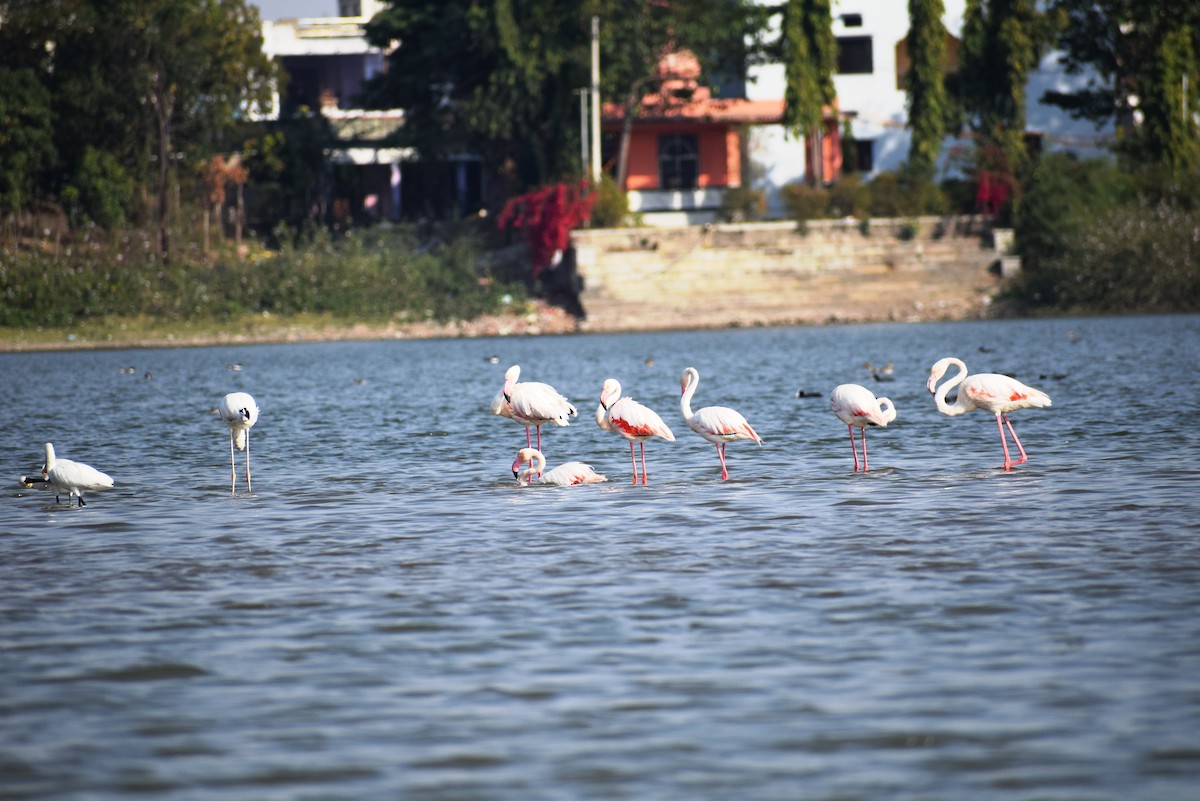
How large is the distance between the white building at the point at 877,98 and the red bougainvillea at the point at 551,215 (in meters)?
10.0

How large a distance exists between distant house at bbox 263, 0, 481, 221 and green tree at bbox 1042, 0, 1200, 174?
70.5 feet

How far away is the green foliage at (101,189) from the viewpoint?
164 feet

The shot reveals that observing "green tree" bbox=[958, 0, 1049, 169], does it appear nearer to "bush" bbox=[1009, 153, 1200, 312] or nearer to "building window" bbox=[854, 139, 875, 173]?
"bush" bbox=[1009, 153, 1200, 312]

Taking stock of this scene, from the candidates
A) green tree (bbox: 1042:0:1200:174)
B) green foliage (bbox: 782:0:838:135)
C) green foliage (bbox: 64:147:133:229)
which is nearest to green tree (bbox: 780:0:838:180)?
green foliage (bbox: 782:0:838:135)

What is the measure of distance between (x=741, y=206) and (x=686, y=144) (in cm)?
690

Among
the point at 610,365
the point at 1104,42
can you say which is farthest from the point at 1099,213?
the point at 610,365

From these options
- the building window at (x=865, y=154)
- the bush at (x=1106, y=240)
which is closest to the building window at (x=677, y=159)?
the building window at (x=865, y=154)

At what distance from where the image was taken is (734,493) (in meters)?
13.9

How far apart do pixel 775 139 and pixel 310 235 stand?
16790 millimetres

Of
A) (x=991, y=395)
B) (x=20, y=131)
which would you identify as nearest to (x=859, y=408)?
(x=991, y=395)

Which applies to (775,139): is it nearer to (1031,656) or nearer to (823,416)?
(823,416)

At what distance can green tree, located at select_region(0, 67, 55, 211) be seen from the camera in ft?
160

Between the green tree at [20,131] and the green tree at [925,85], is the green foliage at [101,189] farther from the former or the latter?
the green tree at [925,85]

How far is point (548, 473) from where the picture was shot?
1485cm
